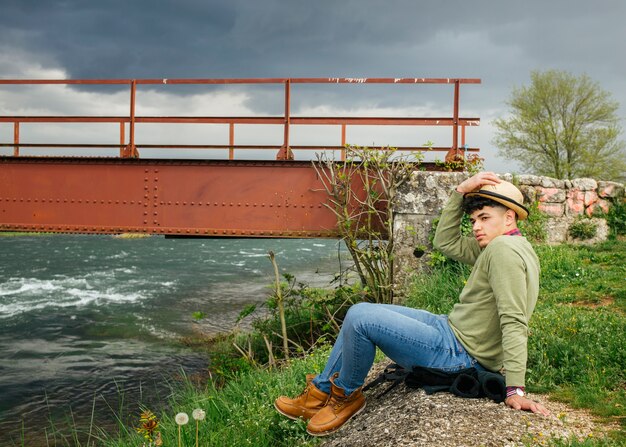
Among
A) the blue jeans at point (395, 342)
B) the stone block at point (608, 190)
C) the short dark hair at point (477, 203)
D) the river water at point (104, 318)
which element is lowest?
the river water at point (104, 318)

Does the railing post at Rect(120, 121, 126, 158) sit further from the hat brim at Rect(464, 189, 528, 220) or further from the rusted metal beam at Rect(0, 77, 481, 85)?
the hat brim at Rect(464, 189, 528, 220)

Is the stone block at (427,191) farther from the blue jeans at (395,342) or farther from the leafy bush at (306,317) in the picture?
the blue jeans at (395,342)

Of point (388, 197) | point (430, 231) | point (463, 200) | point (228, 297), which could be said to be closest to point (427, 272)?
point (430, 231)

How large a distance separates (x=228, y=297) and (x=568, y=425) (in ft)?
51.7

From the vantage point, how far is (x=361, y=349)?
3.64 metres

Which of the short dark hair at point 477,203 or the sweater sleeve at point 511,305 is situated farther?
the short dark hair at point 477,203

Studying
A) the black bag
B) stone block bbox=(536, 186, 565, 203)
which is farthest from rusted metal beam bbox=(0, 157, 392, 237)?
the black bag

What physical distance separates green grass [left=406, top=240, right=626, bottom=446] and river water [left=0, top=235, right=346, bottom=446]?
444 cm

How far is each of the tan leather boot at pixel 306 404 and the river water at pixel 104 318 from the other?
464 centimetres

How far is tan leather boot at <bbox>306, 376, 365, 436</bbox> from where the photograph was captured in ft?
12.5

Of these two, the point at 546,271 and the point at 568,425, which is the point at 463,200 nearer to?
the point at 568,425

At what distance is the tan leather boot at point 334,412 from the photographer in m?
3.82

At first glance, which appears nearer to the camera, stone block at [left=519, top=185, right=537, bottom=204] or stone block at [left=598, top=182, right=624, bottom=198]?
stone block at [left=519, top=185, right=537, bottom=204]

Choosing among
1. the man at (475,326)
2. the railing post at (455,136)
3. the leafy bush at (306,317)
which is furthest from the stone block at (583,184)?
the man at (475,326)
